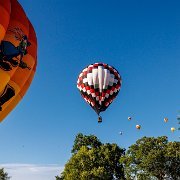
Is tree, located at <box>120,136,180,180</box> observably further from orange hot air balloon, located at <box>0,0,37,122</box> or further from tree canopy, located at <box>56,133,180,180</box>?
orange hot air balloon, located at <box>0,0,37,122</box>

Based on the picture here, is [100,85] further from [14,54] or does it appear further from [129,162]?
[129,162]

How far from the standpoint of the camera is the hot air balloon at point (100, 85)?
40.8 m

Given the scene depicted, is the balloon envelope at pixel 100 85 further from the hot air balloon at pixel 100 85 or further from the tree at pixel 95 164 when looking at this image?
→ the tree at pixel 95 164

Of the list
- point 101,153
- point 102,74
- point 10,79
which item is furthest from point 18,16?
point 101,153

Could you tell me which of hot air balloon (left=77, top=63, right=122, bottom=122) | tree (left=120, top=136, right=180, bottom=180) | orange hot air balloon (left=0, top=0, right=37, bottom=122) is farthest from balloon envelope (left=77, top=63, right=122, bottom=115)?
tree (left=120, top=136, right=180, bottom=180)

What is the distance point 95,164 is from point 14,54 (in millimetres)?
53599

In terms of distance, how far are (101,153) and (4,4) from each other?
56792 mm

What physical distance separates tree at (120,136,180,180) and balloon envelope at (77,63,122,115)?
1152 inches

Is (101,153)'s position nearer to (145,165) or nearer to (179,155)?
(145,165)

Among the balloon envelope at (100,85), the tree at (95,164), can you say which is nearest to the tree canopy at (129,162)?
the tree at (95,164)

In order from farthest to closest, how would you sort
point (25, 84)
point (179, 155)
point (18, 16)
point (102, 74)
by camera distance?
point (179, 155)
point (102, 74)
point (25, 84)
point (18, 16)

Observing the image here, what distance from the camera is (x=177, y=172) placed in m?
68.9

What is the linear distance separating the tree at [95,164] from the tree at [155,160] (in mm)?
4241

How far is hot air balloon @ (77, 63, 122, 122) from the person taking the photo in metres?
40.8
